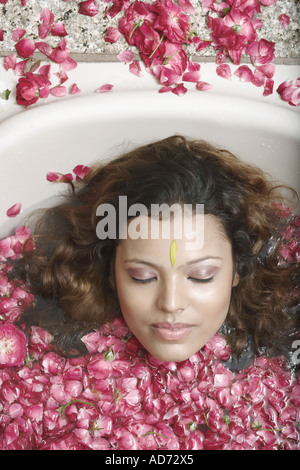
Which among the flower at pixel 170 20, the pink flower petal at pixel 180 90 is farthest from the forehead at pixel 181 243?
the flower at pixel 170 20

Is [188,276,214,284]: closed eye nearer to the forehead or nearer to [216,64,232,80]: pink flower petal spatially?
the forehead

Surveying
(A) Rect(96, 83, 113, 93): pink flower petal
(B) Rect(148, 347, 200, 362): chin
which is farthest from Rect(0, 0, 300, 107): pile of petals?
(B) Rect(148, 347, 200, 362): chin

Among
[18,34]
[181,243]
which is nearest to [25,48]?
[18,34]

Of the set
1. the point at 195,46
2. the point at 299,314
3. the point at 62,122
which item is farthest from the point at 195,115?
the point at 299,314

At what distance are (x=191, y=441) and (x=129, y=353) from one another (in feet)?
0.64

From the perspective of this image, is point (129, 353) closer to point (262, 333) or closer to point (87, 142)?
point (262, 333)

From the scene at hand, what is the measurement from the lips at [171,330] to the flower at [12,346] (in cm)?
27

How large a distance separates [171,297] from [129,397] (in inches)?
9.1

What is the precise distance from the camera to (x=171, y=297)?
0.98 meters

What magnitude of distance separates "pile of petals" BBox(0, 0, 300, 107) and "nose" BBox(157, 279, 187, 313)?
15.0 inches

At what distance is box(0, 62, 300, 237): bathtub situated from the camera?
3.60 ft

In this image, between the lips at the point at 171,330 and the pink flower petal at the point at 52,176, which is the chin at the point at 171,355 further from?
the pink flower petal at the point at 52,176

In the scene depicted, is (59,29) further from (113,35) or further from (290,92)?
(290,92)

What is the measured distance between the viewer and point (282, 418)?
3.51 feet
